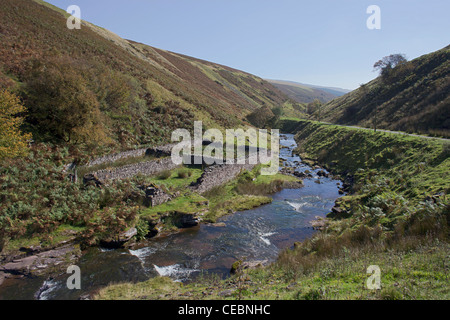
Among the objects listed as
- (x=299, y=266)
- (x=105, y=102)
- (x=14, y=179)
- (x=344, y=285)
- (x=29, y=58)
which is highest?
(x=29, y=58)

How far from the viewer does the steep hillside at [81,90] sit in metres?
21.2

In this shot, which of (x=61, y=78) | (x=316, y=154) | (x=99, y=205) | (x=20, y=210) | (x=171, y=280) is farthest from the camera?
(x=316, y=154)

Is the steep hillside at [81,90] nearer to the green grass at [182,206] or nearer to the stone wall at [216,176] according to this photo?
the stone wall at [216,176]

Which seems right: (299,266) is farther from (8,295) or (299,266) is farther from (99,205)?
(99,205)

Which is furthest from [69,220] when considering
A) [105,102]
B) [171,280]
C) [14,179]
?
[105,102]

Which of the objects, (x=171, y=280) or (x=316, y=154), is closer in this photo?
(x=171, y=280)

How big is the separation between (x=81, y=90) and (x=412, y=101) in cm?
5211

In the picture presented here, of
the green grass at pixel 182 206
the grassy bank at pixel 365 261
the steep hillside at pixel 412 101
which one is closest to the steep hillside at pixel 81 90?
the green grass at pixel 182 206

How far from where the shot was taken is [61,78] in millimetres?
20859

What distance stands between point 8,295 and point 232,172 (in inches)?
805

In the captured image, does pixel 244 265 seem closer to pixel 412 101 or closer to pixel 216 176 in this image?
pixel 216 176

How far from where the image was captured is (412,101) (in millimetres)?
44062

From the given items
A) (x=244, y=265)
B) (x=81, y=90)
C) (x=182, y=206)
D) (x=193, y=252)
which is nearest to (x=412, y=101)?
(x=182, y=206)

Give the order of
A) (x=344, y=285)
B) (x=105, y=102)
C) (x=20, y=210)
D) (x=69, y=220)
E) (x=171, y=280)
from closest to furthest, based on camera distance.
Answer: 1. (x=344, y=285)
2. (x=171, y=280)
3. (x=20, y=210)
4. (x=69, y=220)
5. (x=105, y=102)
